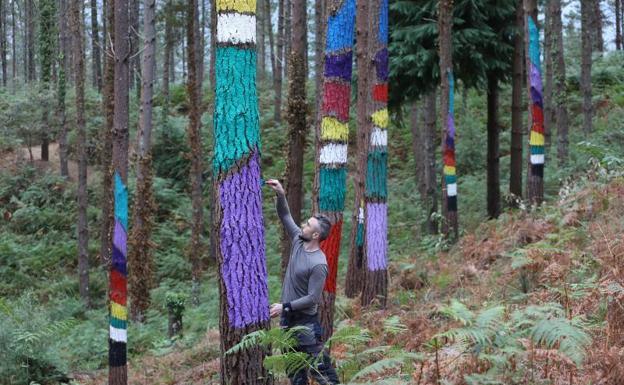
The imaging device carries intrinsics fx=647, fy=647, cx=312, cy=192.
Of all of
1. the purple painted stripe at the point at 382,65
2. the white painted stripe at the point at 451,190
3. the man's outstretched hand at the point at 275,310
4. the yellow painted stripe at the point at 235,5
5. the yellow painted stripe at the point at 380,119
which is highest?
the purple painted stripe at the point at 382,65

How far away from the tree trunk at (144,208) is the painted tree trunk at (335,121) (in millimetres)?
7796

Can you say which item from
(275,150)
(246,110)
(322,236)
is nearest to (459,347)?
(322,236)

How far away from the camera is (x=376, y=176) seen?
392 inches

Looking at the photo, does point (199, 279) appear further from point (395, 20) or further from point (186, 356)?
point (395, 20)

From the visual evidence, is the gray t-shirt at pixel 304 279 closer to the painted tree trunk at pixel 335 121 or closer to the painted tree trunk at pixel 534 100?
the painted tree trunk at pixel 335 121

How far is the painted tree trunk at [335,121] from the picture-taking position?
7121 millimetres

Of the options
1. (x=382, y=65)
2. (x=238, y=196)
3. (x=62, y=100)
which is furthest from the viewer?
(x=62, y=100)

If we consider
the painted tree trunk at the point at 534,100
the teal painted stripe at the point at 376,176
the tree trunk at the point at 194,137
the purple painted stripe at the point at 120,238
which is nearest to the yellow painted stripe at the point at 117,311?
the purple painted stripe at the point at 120,238

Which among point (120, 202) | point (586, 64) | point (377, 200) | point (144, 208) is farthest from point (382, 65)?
point (586, 64)

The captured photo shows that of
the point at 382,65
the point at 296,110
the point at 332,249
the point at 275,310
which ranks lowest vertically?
the point at 275,310

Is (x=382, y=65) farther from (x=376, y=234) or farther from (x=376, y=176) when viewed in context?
(x=376, y=234)

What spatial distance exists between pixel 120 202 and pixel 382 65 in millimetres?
4527

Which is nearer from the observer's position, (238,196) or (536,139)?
(238,196)

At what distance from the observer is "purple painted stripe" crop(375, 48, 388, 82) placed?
401 inches
